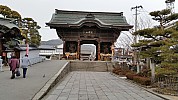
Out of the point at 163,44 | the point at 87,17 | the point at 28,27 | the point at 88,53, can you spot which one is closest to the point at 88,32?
the point at 87,17

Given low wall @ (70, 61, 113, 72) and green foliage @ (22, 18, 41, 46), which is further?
green foliage @ (22, 18, 41, 46)

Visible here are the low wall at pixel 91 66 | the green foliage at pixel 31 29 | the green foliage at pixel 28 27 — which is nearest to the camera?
the low wall at pixel 91 66

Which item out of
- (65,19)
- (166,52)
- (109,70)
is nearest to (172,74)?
(166,52)

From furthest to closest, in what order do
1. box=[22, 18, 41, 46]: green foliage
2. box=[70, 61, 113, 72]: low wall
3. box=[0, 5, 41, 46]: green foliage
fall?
box=[22, 18, 41, 46]: green foliage
box=[0, 5, 41, 46]: green foliage
box=[70, 61, 113, 72]: low wall

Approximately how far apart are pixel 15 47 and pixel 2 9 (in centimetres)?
944

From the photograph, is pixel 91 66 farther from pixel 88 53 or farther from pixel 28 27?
pixel 88 53

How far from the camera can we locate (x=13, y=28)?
1967 cm

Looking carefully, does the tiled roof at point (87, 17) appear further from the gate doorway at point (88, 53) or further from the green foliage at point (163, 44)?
the green foliage at point (163, 44)

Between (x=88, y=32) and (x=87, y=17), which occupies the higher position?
(x=87, y=17)

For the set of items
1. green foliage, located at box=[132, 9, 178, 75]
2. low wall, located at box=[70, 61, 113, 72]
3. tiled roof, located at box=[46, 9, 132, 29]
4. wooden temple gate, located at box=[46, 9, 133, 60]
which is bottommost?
low wall, located at box=[70, 61, 113, 72]

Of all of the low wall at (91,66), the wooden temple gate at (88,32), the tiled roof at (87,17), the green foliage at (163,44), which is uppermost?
the tiled roof at (87,17)

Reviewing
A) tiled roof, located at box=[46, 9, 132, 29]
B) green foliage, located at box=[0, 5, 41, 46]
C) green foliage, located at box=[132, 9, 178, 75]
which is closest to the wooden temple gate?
tiled roof, located at box=[46, 9, 132, 29]

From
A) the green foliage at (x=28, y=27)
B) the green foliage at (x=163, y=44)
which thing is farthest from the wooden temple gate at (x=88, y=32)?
the green foliage at (x=163, y=44)

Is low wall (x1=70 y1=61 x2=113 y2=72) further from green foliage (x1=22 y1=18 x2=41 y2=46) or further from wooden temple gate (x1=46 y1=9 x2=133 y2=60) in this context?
green foliage (x1=22 y1=18 x2=41 y2=46)
